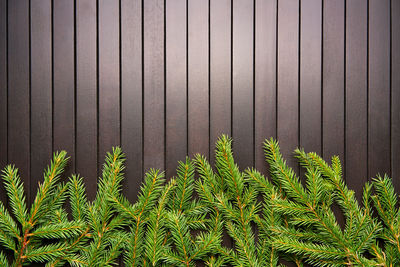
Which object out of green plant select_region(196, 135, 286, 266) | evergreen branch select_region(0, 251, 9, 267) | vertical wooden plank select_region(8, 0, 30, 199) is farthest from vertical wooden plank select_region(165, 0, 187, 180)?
evergreen branch select_region(0, 251, 9, 267)

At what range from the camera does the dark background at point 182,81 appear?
0.88 m

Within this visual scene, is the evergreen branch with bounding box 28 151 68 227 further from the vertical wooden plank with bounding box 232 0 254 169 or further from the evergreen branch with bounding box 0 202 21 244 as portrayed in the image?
the vertical wooden plank with bounding box 232 0 254 169

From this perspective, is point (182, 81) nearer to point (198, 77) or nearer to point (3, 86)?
point (198, 77)

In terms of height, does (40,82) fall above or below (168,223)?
above

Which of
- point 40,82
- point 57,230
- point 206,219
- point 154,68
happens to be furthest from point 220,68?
point 57,230

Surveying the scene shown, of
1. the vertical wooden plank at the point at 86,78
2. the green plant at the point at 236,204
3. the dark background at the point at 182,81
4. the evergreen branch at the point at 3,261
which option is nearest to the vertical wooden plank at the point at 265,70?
the dark background at the point at 182,81

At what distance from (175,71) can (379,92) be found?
70 cm

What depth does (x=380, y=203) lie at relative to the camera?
2.84ft

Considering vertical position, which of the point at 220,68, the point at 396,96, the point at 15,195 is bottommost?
the point at 15,195

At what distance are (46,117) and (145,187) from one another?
41cm

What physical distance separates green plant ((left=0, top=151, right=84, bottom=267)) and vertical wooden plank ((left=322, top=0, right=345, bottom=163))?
0.87m

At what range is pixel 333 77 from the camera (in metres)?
0.89

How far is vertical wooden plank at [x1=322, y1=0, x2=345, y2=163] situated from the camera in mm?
891

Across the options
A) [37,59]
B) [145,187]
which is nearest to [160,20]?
[37,59]
